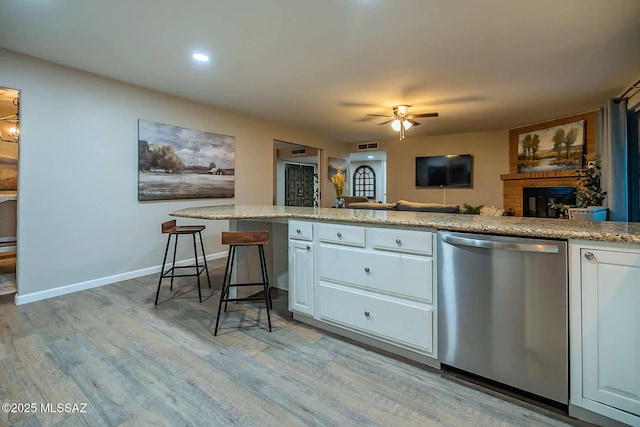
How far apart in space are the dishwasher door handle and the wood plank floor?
2.60 feet

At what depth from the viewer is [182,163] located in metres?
4.05

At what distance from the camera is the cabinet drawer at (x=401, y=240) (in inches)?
68.2

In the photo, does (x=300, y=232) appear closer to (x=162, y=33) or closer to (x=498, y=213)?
(x=162, y=33)

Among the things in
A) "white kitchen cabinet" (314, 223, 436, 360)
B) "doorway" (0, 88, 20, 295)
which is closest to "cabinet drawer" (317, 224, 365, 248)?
"white kitchen cabinet" (314, 223, 436, 360)

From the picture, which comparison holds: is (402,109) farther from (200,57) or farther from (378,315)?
(378,315)

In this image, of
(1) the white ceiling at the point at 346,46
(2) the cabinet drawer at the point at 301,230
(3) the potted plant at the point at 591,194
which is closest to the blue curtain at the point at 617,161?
(3) the potted plant at the point at 591,194

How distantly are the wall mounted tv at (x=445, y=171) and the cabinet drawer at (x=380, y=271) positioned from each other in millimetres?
5618

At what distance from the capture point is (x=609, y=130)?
13.7 ft

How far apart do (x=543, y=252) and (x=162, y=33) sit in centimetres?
306

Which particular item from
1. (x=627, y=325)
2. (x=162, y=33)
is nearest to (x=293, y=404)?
(x=627, y=325)

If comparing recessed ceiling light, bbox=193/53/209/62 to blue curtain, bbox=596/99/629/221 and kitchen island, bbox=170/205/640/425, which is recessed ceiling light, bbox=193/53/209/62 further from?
blue curtain, bbox=596/99/629/221

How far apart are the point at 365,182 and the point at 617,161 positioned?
8.05 meters

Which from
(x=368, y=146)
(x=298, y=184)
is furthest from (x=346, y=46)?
(x=298, y=184)

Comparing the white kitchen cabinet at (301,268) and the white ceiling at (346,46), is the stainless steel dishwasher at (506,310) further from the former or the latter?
the white ceiling at (346,46)
